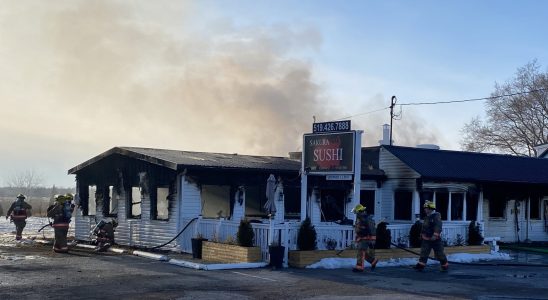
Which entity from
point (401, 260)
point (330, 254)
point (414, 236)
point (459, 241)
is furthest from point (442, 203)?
point (330, 254)

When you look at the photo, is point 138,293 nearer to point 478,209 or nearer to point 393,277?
point 393,277

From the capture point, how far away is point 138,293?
12.1 meters

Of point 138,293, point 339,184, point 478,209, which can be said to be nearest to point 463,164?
point 478,209

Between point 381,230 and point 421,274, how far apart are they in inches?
103

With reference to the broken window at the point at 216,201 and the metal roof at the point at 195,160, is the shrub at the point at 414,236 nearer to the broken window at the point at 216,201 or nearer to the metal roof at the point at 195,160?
the metal roof at the point at 195,160

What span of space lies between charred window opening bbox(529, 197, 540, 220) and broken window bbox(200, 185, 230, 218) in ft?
44.8

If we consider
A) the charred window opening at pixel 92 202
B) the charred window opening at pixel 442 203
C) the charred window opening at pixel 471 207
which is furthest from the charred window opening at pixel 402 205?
the charred window opening at pixel 92 202

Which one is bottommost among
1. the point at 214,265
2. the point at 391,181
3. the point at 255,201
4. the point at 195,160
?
the point at 214,265

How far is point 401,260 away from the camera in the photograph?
1888 centimetres

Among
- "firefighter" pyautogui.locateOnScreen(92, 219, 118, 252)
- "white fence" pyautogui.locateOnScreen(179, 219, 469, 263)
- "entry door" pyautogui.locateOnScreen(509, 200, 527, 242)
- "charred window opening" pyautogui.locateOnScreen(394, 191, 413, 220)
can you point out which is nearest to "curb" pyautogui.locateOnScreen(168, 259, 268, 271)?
"white fence" pyautogui.locateOnScreen(179, 219, 469, 263)

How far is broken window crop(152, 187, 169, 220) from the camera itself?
72.0ft

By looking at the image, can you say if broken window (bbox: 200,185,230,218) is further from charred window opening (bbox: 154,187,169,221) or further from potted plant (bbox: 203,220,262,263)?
potted plant (bbox: 203,220,262,263)

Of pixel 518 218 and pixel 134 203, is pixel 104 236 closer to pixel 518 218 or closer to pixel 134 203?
pixel 134 203

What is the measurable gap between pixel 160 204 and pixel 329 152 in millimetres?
7045
